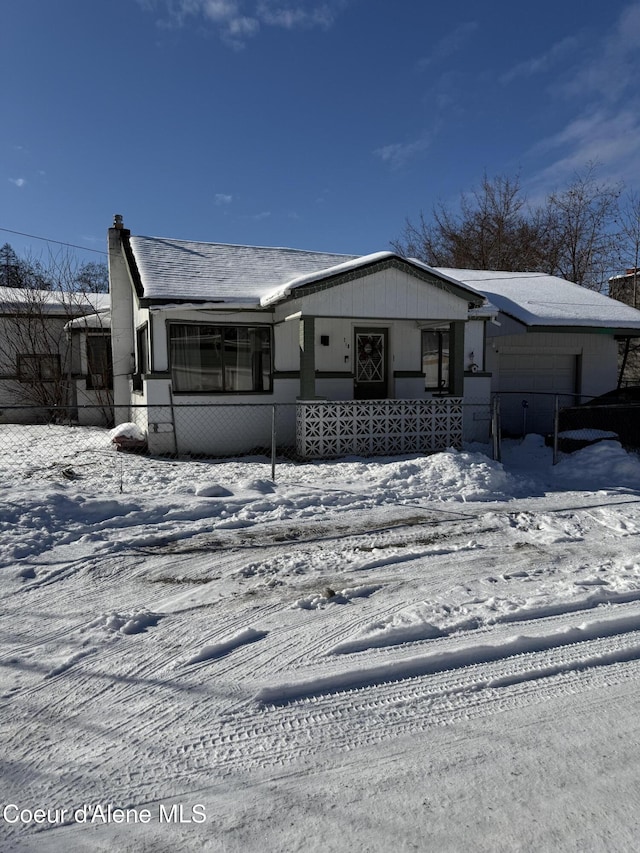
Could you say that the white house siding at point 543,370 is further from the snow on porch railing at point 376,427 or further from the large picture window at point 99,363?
the large picture window at point 99,363

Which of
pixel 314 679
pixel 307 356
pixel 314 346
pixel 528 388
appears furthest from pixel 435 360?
pixel 314 679

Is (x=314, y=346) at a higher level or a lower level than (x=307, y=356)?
higher

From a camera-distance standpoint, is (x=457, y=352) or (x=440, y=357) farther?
(x=440, y=357)

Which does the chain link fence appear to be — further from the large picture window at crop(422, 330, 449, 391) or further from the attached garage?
the attached garage

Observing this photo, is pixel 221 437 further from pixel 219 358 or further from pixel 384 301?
pixel 384 301

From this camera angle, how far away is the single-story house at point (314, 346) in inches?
420

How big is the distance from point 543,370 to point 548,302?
1907 millimetres

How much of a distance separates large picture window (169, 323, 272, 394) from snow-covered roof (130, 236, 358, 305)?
28.1 inches

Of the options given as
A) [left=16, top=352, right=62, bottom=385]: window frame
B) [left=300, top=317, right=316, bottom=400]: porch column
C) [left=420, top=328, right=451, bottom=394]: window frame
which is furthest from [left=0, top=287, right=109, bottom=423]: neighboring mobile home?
[left=420, top=328, right=451, bottom=394]: window frame

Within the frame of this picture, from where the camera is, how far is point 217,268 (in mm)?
12727

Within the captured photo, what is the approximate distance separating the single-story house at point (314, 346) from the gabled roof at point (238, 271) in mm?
36

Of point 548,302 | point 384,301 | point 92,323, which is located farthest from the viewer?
point 92,323

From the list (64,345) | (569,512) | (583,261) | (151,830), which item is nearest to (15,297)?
(64,345)

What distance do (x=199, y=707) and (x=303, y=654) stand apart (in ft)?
2.53
